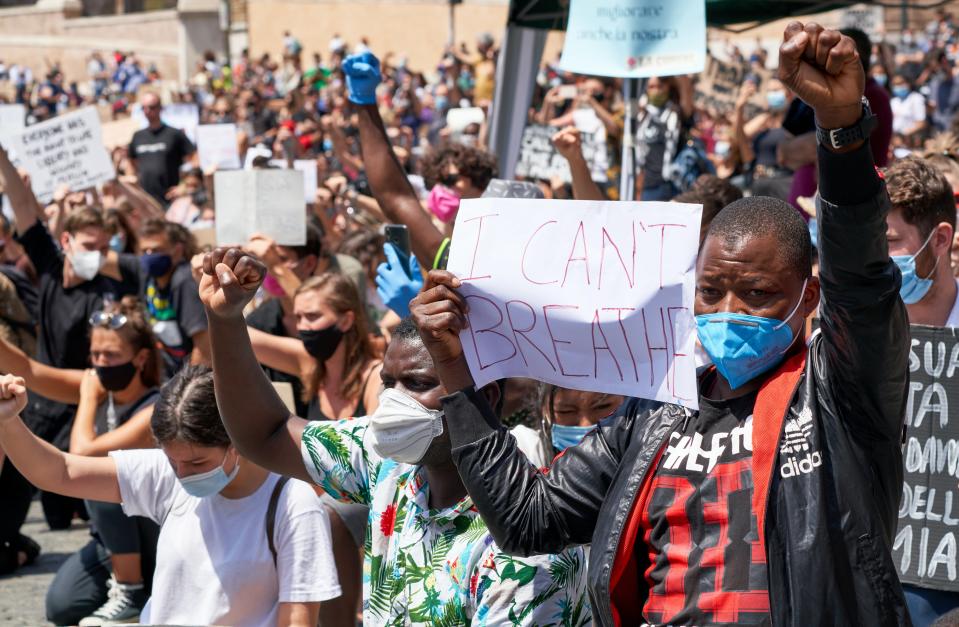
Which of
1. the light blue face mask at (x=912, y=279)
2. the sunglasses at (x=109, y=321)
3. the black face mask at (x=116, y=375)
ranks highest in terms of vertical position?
the light blue face mask at (x=912, y=279)

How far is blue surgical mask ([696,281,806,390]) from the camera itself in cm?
230

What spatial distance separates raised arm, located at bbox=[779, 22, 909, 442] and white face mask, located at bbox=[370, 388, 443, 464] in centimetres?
84

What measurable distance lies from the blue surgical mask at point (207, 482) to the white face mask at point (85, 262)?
392 centimetres

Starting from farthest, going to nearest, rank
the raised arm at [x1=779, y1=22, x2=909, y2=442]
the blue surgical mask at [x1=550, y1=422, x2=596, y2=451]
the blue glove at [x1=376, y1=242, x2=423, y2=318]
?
the blue glove at [x1=376, y1=242, x2=423, y2=318] < the blue surgical mask at [x1=550, y1=422, x2=596, y2=451] < the raised arm at [x1=779, y1=22, x2=909, y2=442]

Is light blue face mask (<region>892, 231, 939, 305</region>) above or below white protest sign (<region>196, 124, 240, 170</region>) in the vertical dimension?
above

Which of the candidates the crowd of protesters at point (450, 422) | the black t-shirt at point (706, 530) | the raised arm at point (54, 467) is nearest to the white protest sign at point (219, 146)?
the crowd of protesters at point (450, 422)

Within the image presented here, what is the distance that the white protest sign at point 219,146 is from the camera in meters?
10.5

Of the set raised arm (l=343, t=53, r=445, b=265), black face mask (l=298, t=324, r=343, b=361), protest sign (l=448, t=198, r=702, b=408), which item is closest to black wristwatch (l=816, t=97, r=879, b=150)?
protest sign (l=448, t=198, r=702, b=408)

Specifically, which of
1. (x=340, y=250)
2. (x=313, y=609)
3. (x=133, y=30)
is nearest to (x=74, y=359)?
(x=340, y=250)

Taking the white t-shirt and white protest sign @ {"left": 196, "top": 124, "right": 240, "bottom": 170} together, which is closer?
the white t-shirt

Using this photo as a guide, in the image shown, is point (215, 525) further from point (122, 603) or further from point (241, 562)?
point (122, 603)

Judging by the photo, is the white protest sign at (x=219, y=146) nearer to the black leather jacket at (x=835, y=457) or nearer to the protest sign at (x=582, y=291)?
the protest sign at (x=582, y=291)

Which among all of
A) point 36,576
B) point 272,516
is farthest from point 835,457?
point 36,576

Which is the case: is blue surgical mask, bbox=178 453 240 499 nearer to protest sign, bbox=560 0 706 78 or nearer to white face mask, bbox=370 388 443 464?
white face mask, bbox=370 388 443 464
